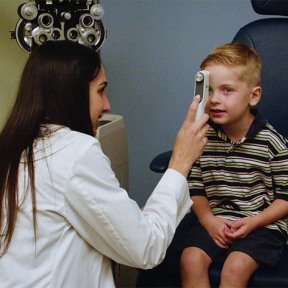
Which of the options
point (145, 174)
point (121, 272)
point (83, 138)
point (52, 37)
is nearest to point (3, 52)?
point (52, 37)

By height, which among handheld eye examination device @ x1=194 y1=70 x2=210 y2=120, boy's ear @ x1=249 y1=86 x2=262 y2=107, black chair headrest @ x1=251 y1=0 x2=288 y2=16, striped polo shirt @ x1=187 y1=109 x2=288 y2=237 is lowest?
striped polo shirt @ x1=187 y1=109 x2=288 y2=237

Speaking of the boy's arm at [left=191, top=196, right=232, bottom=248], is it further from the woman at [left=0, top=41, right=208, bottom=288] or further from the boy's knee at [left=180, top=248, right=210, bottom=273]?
the woman at [left=0, top=41, right=208, bottom=288]

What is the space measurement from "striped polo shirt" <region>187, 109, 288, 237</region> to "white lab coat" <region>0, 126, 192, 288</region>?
1.48ft

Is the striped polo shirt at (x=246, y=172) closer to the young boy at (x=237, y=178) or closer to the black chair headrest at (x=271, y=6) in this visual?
the young boy at (x=237, y=178)

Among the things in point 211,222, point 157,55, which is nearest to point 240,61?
point 211,222

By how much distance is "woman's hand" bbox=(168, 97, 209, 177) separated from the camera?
1162 mm

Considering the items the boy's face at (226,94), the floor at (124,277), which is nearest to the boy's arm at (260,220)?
the boy's face at (226,94)

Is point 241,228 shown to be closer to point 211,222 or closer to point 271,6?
point 211,222

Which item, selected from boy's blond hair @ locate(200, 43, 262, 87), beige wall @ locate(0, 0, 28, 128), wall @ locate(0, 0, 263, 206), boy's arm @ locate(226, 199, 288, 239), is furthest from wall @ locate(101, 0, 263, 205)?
boy's arm @ locate(226, 199, 288, 239)

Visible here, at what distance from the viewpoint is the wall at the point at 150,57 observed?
207 cm

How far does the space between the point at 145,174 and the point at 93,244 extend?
127cm

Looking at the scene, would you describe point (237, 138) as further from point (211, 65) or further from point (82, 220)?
point (82, 220)

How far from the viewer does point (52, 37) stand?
164 centimetres

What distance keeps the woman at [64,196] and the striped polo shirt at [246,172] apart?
0.39 meters
